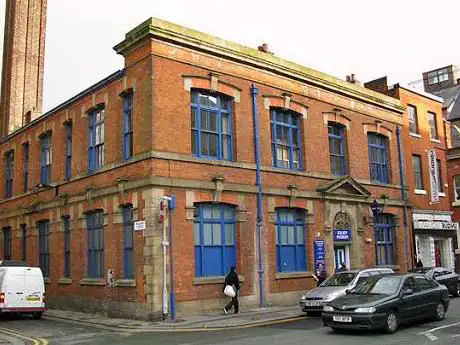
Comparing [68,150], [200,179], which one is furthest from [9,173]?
[200,179]

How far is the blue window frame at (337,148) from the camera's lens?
2514 cm

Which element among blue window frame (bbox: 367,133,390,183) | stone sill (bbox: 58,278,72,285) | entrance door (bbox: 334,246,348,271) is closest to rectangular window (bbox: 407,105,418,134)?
blue window frame (bbox: 367,133,390,183)

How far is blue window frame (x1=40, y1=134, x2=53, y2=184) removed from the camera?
83.9 feet

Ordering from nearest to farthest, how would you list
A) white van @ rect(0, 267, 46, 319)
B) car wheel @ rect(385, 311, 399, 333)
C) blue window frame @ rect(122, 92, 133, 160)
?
1. car wheel @ rect(385, 311, 399, 333)
2. white van @ rect(0, 267, 46, 319)
3. blue window frame @ rect(122, 92, 133, 160)

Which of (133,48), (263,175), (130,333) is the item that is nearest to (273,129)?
(263,175)

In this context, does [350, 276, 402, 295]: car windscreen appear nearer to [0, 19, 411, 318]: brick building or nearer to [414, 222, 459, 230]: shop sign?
[0, 19, 411, 318]: brick building

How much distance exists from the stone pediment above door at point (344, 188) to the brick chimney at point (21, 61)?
29.0 meters

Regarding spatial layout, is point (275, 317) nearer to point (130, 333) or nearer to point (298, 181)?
point (130, 333)

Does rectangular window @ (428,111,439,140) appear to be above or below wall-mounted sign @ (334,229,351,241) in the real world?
above

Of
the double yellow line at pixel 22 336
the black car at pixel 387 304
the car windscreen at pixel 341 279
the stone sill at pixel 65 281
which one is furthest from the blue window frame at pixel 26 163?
the black car at pixel 387 304

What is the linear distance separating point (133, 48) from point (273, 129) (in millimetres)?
6730

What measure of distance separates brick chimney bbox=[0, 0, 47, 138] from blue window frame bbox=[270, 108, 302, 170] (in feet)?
90.4

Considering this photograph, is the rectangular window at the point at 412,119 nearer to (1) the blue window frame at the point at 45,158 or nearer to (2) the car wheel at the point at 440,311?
(2) the car wheel at the point at 440,311

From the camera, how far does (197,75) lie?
1962 centimetres
